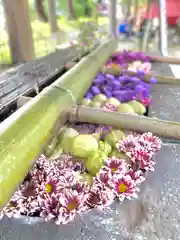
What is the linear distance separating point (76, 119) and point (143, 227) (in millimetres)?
763

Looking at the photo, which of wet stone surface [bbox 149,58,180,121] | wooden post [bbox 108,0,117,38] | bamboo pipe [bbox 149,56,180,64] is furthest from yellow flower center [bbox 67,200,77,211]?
wooden post [bbox 108,0,117,38]

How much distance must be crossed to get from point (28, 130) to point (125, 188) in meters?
0.47

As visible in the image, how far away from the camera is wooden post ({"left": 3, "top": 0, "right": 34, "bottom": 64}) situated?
2723 mm

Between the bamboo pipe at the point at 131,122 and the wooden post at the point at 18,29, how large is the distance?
1.52 m

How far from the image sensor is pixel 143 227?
0.97 m

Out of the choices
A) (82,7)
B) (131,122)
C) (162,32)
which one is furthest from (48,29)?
(131,122)

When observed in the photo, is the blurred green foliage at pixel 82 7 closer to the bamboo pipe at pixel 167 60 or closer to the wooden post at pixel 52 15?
the wooden post at pixel 52 15

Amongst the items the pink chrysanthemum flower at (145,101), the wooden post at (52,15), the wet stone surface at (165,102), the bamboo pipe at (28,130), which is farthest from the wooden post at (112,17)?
the bamboo pipe at (28,130)

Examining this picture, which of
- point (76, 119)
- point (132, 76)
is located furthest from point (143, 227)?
point (132, 76)

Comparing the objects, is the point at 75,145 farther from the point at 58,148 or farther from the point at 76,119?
the point at 76,119

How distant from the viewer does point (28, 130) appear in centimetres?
121

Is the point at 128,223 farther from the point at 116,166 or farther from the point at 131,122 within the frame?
the point at 131,122

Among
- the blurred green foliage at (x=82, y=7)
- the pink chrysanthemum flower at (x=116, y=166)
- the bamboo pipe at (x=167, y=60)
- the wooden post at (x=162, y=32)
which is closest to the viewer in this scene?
the pink chrysanthemum flower at (x=116, y=166)

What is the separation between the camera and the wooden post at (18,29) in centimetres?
272
